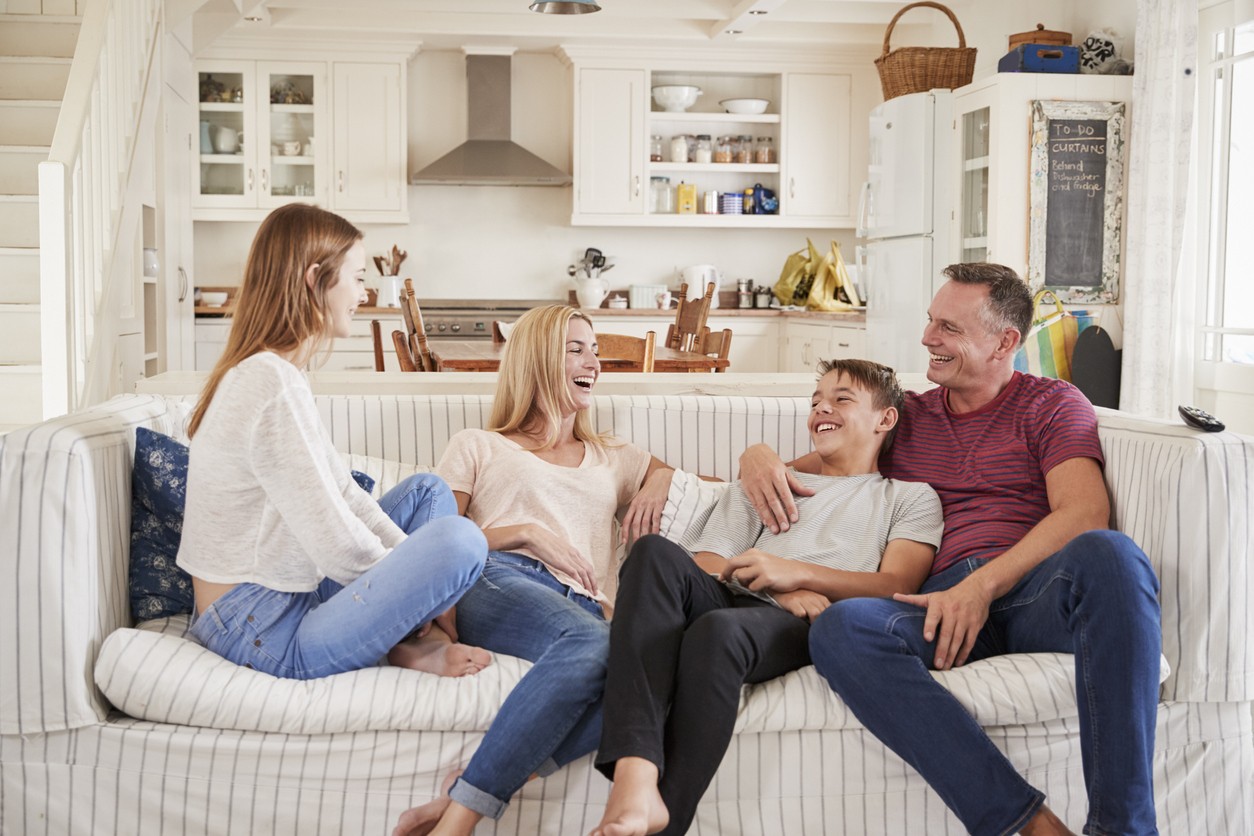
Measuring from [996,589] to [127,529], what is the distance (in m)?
1.45

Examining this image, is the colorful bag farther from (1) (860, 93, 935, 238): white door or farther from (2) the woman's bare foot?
(2) the woman's bare foot

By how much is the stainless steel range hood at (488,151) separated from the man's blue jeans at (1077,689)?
5528 millimetres

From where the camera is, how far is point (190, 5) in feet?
17.2

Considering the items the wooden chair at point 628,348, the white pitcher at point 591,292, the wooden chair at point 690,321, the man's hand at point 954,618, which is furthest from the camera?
the white pitcher at point 591,292

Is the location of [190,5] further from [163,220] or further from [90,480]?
[90,480]

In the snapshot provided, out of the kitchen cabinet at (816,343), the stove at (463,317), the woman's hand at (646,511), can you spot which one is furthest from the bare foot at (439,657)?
the stove at (463,317)

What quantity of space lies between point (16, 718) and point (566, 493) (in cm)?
98

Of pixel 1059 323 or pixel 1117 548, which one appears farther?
pixel 1059 323

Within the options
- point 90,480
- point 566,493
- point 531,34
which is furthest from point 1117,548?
point 531,34

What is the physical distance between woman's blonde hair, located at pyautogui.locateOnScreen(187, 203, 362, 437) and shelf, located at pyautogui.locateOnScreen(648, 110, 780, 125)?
5.45 metres

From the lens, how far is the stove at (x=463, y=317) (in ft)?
23.1

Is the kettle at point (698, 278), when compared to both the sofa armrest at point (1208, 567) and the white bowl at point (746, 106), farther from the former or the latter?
the sofa armrest at point (1208, 567)

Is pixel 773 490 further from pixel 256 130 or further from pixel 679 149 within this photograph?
pixel 256 130

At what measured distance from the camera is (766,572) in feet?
6.78
